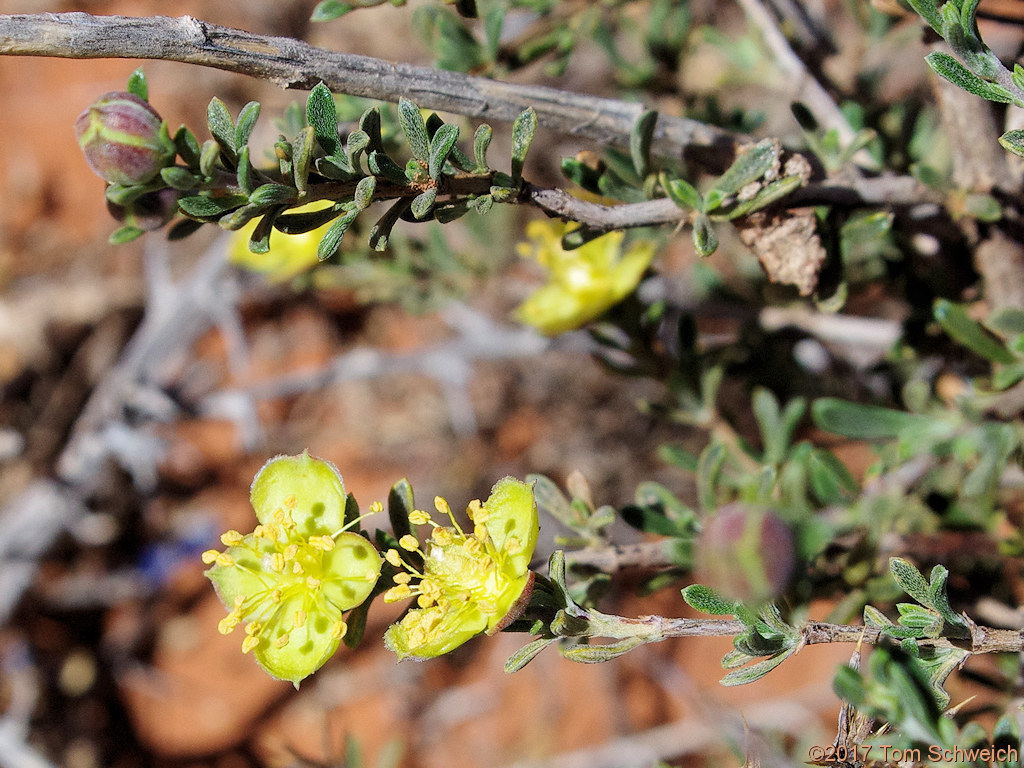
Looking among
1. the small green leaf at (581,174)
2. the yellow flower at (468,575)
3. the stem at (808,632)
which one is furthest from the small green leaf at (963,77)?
the yellow flower at (468,575)

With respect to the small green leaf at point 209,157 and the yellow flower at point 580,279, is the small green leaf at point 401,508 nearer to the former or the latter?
the small green leaf at point 209,157

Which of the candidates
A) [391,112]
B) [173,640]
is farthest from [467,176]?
[173,640]

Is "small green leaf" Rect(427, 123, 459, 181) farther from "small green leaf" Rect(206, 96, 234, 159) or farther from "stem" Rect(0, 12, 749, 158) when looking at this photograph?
"small green leaf" Rect(206, 96, 234, 159)

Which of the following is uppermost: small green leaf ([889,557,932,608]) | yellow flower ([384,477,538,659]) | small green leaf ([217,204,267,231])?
small green leaf ([217,204,267,231])

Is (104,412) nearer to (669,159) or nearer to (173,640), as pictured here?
(173,640)

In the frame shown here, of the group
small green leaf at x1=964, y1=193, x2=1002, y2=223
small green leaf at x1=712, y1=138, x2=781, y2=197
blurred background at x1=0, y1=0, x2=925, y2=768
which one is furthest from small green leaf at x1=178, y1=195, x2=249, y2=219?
blurred background at x1=0, y1=0, x2=925, y2=768

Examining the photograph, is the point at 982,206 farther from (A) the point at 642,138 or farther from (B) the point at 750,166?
(A) the point at 642,138

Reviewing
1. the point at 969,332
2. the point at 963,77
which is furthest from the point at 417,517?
the point at 969,332
